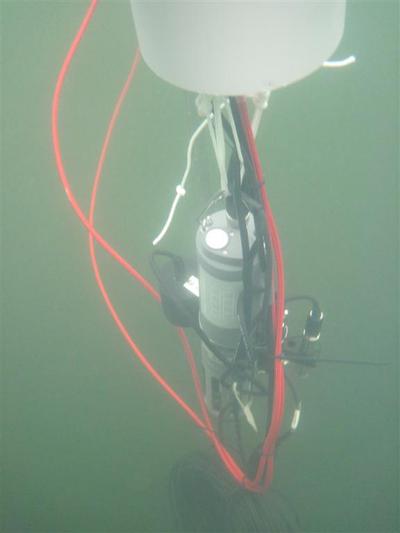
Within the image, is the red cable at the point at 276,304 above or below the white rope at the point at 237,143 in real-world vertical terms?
below

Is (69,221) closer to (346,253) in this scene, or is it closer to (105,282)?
(105,282)

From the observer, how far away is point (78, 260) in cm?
113

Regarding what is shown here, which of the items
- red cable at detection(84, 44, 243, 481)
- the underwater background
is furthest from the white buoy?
the underwater background

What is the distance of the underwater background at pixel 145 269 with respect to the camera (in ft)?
2.85

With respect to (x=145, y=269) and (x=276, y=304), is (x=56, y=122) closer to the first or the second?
(x=276, y=304)

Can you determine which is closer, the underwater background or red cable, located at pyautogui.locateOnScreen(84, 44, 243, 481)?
red cable, located at pyautogui.locateOnScreen(84, 44, 243, 481)

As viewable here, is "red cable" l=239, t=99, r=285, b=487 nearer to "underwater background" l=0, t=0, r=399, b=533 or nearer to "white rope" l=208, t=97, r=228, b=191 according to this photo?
"white rope" l=208, t=97, r=228, b=191

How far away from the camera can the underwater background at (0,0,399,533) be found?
0.87 metres

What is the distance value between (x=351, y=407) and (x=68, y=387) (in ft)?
2.55

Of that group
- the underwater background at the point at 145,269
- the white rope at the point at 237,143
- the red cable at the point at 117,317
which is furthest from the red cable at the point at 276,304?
the underwater background at the point at 145,269

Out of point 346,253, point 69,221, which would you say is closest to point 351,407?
point 346,253

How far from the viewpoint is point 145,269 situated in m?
1.15

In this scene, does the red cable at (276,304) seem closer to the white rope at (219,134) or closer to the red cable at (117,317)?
the white rope at (219,134)

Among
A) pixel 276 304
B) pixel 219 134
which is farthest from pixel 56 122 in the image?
pixel 276 304
